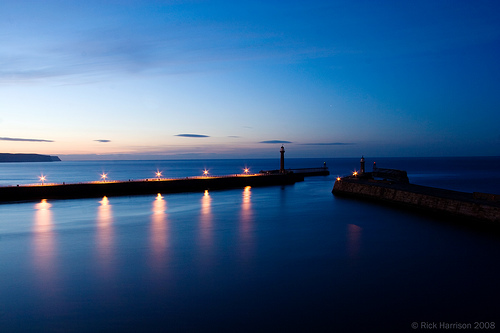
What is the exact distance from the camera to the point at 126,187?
34562 millimetres

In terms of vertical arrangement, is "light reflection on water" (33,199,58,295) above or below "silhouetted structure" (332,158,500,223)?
below

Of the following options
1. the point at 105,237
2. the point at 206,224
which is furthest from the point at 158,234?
the point at 206,224

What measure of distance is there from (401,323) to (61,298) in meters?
9.49

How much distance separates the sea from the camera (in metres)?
8.31

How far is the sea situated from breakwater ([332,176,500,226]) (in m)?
0.77

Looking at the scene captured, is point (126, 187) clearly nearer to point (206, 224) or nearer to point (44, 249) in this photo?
point (206, 224)

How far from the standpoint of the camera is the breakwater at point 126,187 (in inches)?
1160

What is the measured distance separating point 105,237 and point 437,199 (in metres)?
19.8

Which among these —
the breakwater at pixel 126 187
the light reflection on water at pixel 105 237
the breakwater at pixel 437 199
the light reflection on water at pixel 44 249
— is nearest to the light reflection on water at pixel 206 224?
the light reflection on water at pixel 105 237

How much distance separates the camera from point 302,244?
1598cm

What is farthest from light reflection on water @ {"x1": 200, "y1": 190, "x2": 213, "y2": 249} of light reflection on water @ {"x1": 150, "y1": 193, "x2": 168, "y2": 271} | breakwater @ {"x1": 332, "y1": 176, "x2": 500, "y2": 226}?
breakwater @ {"x1": 332, "y1": 176, "x2": 500, "y2": 226}

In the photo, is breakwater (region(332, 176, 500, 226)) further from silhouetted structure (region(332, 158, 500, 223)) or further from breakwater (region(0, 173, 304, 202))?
breakwater (region(0, 173, 304, 202))

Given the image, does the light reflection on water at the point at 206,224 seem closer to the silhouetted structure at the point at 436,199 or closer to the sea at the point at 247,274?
the sea at the point at 247,274

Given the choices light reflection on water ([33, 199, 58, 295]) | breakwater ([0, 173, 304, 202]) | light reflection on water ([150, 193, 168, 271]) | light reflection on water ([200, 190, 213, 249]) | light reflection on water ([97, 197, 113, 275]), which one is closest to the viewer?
light reflection on water ([33, 199, 58, 295])
